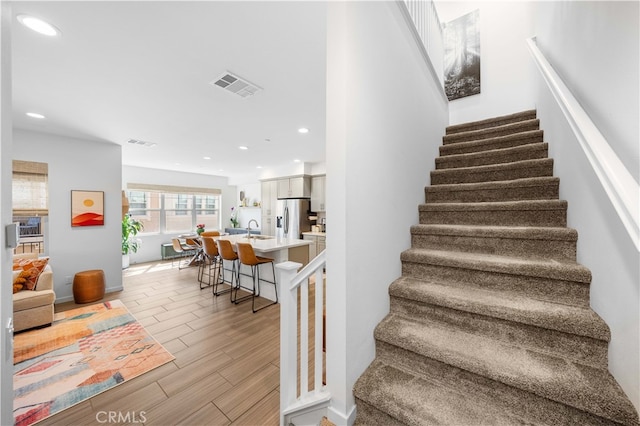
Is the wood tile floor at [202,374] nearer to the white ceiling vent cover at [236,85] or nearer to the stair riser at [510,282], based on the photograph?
the stair riser at [510,282]

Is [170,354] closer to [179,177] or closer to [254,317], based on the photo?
[254,317]

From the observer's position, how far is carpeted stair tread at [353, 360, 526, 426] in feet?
3.33

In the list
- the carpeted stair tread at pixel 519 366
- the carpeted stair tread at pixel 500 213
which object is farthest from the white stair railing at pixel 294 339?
the carpeted stair tread at pixel 500 213

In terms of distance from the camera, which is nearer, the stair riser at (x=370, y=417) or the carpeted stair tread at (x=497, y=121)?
the stair riser at (x=370, y=417)

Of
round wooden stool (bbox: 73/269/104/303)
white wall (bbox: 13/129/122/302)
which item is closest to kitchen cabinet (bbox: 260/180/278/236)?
white wall (bbox: 13/129/122/302)

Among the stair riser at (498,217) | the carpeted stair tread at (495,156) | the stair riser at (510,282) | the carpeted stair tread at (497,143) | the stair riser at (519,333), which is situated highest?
the carpeted stair tread at (497,143)

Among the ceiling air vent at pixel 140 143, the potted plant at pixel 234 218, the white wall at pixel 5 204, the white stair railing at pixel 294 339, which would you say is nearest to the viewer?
the white wall at pixel 5 204

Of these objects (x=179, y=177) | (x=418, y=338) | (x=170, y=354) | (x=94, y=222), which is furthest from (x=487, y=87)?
(x=179, y=177)

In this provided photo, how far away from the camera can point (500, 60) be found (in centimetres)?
363

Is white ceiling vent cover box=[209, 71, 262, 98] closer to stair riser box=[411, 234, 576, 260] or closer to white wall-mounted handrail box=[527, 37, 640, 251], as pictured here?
stair riser box=[411, 234, 576, 260]

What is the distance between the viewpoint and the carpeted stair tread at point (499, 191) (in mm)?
1778

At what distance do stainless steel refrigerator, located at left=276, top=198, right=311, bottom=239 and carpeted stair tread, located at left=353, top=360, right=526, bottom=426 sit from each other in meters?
5.20

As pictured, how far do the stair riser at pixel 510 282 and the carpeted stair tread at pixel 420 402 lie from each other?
2.02 ft

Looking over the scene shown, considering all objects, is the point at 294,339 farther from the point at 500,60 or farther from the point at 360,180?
the point at 500,60
